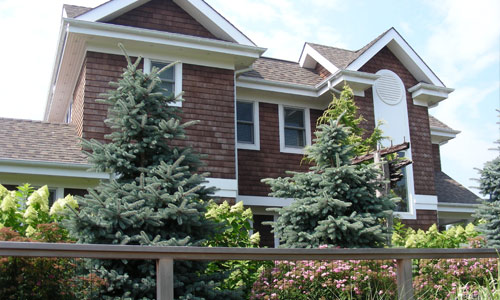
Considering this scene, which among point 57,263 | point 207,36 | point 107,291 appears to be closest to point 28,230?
point 107,291

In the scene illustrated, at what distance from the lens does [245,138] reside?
15367 millimetres

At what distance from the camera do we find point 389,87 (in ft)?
54.7

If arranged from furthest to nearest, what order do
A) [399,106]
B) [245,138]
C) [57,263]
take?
[399,106]
[245,138]
[57,263]

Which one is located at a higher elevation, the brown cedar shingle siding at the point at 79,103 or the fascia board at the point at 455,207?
the brown cedar shingle siding at the point at 79,103

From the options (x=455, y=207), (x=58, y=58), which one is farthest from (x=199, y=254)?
(x=455, y=207)

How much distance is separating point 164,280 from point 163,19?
10.1m

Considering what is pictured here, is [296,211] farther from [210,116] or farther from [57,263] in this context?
[57,263]

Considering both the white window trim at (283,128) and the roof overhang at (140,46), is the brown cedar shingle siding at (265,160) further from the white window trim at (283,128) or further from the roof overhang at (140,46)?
the roof overhang at (140,46)

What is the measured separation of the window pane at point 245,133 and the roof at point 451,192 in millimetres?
6865

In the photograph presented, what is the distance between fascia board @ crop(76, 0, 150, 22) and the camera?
12.7 metres

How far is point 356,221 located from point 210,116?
17.6 feet

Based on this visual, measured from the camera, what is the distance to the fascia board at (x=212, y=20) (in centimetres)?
1394

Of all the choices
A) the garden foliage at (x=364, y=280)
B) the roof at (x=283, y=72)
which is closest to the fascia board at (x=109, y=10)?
the roof at (x=283, y=72)

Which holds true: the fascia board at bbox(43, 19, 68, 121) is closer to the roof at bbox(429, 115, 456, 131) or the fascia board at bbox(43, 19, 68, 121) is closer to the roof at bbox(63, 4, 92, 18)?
the roof at bbox(63, 4, 92, 18)
